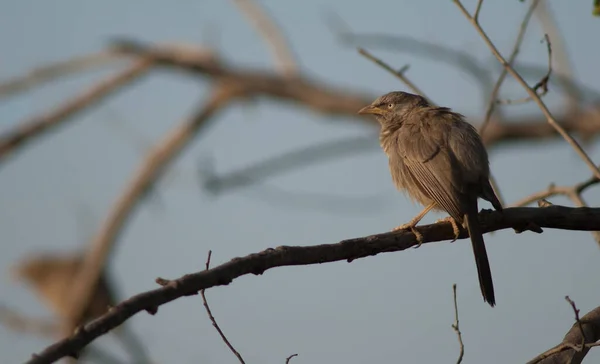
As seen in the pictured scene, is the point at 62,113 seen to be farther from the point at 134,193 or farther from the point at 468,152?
the point at 468,152

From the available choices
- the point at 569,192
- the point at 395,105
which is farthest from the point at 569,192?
the point at 395,105

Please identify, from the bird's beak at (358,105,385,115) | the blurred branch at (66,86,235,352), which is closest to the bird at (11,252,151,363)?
the blurred branch at (66,86,235,352)

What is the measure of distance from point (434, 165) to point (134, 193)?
32.3ft

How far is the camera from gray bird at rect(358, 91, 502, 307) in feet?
18.0

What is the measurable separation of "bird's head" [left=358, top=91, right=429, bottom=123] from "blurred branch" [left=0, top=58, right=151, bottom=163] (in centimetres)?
751

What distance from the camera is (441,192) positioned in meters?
5.93

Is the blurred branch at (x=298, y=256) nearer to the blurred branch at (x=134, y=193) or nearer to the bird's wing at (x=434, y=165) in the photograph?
the bird's wing at (x=434, y=165)

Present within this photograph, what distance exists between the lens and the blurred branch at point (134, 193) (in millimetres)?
14992

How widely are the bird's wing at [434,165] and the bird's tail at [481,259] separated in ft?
0.34

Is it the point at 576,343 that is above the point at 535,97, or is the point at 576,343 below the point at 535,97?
below

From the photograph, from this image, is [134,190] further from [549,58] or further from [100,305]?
[549,58]

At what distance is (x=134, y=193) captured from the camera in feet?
50.0

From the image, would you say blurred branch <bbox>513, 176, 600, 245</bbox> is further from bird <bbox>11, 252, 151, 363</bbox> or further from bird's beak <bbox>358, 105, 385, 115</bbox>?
bird <bbox>11, 252, 151, 363</bbox>

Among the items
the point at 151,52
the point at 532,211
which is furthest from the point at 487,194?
the point at 151,52
